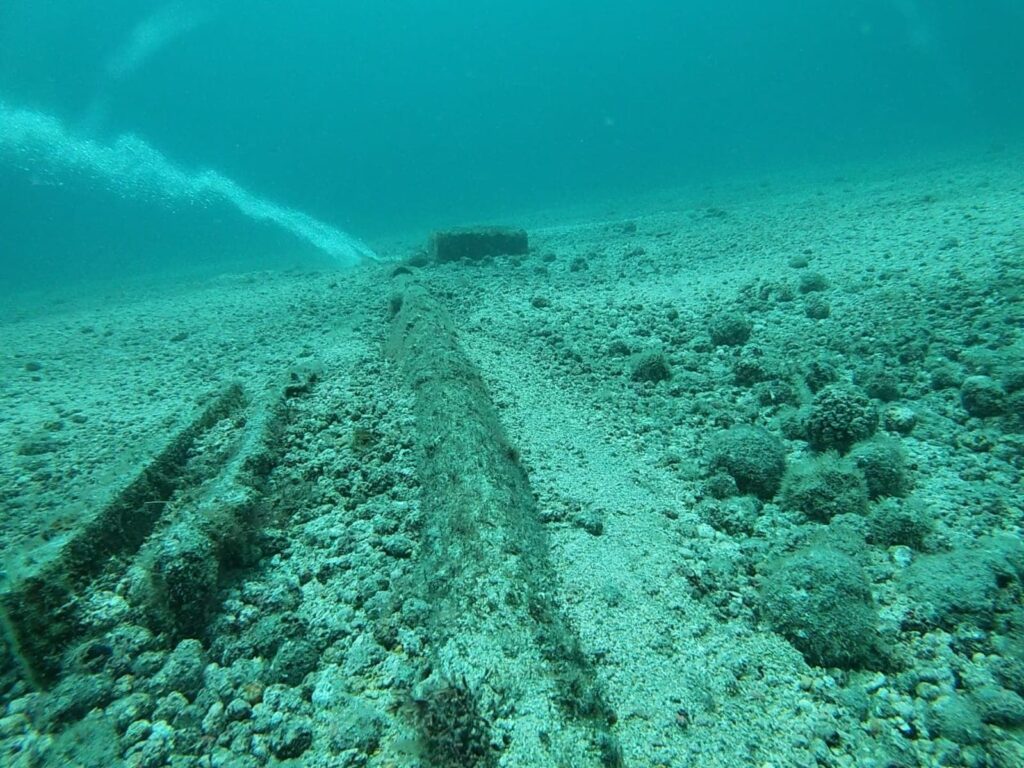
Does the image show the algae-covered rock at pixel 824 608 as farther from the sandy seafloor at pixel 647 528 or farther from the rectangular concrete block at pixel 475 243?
the rectangular concrete block at pixel 475 243

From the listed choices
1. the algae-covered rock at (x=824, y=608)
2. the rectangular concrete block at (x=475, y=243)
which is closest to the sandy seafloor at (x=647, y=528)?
the algae-covered rock at (x=824, y=608)

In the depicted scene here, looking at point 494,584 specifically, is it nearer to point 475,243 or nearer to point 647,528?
point 647,528

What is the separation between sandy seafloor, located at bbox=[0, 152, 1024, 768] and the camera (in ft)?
7.76

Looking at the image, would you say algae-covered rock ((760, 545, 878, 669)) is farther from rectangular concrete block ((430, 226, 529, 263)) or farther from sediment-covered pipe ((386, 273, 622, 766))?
rectangular concrete block ((430, 226, 529, 263))

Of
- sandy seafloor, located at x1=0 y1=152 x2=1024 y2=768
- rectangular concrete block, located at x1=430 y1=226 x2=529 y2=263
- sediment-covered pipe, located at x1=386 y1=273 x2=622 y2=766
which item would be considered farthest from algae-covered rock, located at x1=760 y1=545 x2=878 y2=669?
rectangular concrete block, located at x1=430 y1=226 x2=529 y2=263

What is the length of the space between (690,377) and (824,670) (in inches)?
148

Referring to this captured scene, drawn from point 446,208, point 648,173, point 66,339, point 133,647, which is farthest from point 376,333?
point 648,173

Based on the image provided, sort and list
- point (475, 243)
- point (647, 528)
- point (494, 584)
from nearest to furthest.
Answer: point (494, 584), point (647, 528), point (475, 243)

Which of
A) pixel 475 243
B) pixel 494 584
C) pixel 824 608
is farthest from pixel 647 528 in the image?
pixel 475 243

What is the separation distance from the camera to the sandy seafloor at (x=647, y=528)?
7.76 ft

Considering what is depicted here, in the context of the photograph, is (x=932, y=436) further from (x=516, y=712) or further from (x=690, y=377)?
(x=516, y=712)

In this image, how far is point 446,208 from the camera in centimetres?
4269

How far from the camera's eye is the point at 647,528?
384 cm

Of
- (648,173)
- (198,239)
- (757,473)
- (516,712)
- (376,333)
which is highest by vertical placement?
(648,173)
